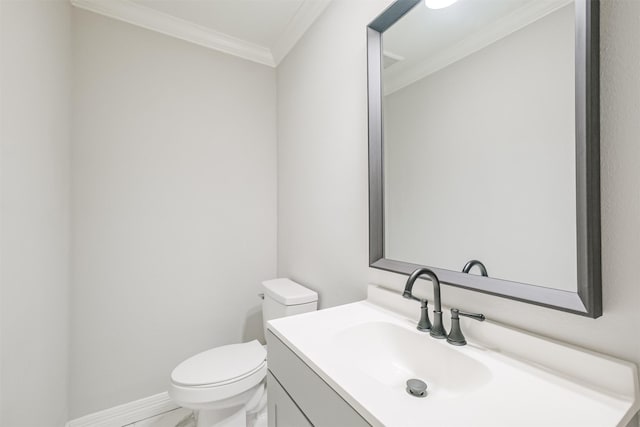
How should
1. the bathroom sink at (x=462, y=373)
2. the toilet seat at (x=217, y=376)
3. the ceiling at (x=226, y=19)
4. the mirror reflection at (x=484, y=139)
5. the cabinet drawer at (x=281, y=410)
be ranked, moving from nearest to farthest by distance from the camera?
the bathroom sink at (x=462, y=373) < the mirror reflection at (x=484, y=139) < the cabinet drawer at (x=281, y=410) < the toilet seat at (x=217, y=376) < the ceiling at (x=226, y=19)

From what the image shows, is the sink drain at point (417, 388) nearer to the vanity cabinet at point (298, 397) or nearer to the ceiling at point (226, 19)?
the vanity cabinet at point (298, 397)

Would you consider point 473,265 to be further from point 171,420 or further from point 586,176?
point 171,420

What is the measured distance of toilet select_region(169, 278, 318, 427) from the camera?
1231 mm

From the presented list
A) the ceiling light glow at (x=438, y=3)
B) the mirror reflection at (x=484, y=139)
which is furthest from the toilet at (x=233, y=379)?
the ceiling light glow at (x=438, y=3)

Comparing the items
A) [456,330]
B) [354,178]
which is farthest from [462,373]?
[354,178]

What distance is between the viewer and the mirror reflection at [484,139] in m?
0.67

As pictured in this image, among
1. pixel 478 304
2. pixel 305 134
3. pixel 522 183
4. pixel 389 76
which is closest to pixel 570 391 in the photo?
pixel 478 304

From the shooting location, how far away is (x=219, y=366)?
1.37 m

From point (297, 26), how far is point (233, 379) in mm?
2021

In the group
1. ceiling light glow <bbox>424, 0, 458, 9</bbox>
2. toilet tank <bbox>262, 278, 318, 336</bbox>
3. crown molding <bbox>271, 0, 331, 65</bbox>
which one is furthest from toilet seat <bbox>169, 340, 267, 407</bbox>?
crown molding <bbox>271, 0, 331, 65</bbox>

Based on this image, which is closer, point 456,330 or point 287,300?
point 456,330

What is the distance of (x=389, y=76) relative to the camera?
44.6 inches

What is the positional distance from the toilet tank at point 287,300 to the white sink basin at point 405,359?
597 mm

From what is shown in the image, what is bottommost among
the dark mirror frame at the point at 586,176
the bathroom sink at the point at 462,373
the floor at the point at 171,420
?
the floor at the point at 171,420
